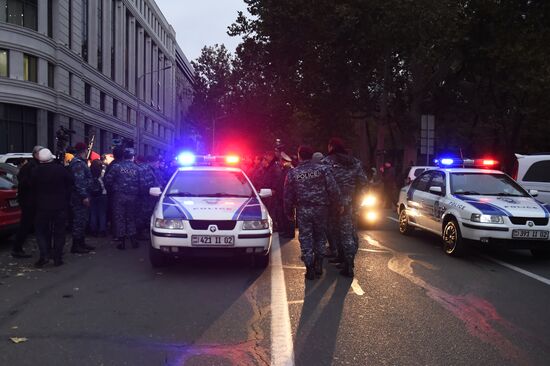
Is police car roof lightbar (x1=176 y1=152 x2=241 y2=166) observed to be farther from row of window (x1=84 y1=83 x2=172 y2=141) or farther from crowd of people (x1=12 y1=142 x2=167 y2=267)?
row of window (x1=84 y1=83 x2=172 y2=141)

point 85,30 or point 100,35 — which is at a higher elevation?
point 100,35

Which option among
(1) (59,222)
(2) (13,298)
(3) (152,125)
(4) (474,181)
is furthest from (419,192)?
(3) (152,125)

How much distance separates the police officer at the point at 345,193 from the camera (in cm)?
722

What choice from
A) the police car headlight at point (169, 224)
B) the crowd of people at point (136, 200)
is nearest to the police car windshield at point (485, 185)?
the crowd of people at point (136, 200)

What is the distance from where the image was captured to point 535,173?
36.7 feet

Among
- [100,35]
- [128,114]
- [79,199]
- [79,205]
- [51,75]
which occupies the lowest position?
[79,205]

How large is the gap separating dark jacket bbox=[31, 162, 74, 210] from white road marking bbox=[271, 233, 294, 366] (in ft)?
10.8

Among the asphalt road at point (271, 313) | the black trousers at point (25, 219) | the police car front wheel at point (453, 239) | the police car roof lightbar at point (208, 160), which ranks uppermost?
the police car roof lightbar at point (208, 160)

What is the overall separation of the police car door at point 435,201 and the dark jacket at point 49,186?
6.53 m

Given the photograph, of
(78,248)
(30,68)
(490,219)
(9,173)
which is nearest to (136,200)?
(78,248)

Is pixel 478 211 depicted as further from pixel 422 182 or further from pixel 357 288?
pixel 357 288

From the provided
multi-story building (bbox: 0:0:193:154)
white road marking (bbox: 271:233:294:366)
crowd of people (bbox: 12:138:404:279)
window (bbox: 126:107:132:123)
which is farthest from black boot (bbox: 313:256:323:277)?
window (bbox: 126:107:132:123)

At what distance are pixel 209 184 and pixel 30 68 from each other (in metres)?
26.0

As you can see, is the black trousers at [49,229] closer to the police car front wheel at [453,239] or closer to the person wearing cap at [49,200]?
the person wearing cap at [49,200]
